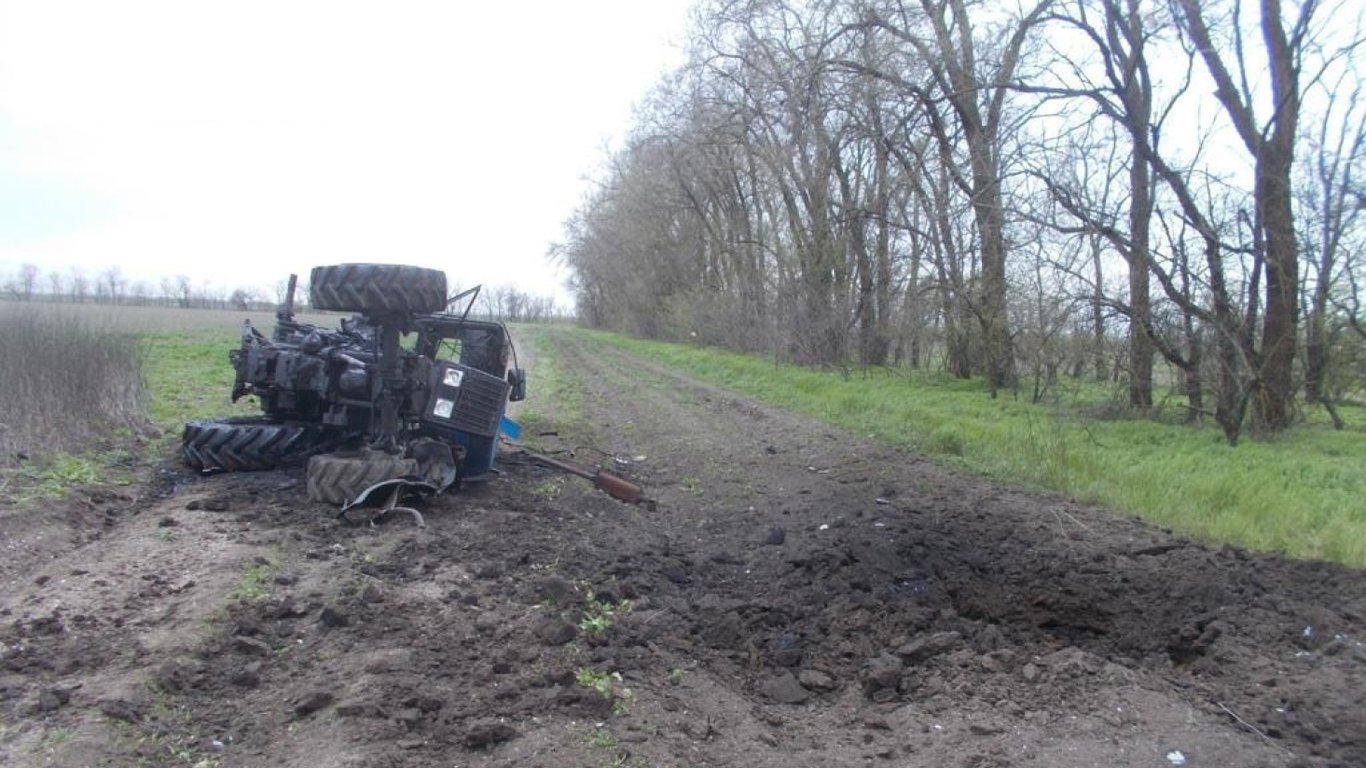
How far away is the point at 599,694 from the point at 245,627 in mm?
1905

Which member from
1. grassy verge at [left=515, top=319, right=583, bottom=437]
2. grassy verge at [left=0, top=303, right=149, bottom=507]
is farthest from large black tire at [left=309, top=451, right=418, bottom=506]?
grassy verge at [left=515, top=319, right=583, bottom=437]

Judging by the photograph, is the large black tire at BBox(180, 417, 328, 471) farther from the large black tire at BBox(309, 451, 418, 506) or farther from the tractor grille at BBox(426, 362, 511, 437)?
the tractor grille at BBox(426, 362, 511, 437)

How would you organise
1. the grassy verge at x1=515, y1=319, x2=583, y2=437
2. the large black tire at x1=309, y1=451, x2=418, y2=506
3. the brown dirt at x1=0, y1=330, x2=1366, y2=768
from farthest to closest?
the grassy verge at x1=515, y1=319, x2=583, y2=437 → the large black tire at x1=309, y1=451, x2=418, y2=506 → the brown dirt at x1=0, y1=330, x2=1366, y2=768

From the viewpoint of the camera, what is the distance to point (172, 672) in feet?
13.6

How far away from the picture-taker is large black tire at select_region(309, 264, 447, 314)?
23.5ft

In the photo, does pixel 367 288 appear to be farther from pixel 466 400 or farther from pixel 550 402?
pixel 550 402

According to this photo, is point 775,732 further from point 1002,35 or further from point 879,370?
point 879,370

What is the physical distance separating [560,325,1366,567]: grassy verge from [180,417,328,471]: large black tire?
657 cm

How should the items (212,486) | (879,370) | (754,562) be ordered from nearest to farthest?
(754,562)
(212,486)
(879,370)

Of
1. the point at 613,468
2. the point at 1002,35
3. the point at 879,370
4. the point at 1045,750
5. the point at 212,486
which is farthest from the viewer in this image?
the point at 879,370

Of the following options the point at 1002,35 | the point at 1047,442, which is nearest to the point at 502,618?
the point at 1047,442

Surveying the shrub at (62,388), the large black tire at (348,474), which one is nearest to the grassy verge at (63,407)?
the shrub at (62,388)

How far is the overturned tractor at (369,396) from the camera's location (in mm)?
7199

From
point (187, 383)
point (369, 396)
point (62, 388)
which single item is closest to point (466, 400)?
point (369, 396)
